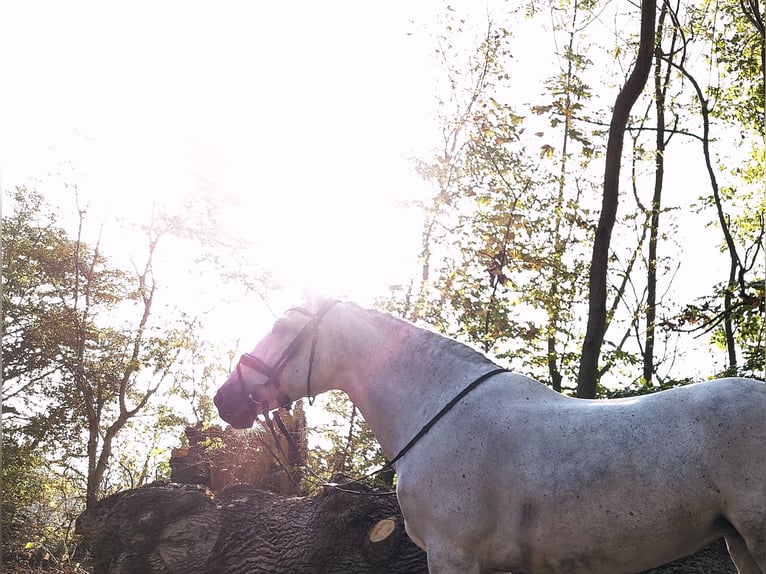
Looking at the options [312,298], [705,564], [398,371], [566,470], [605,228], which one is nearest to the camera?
[566,470]

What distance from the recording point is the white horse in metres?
2.90

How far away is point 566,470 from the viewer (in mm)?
3076

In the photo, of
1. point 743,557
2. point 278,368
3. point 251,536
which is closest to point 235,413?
point 278,368

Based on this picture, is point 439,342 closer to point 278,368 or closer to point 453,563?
point 278,368

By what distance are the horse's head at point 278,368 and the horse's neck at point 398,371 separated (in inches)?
8.3

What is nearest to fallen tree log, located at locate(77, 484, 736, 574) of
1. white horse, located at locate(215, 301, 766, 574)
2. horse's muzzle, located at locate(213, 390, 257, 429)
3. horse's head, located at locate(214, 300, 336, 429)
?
horse's muzzle, located at locate(213, 390, 257, 429)

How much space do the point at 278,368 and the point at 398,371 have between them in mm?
773

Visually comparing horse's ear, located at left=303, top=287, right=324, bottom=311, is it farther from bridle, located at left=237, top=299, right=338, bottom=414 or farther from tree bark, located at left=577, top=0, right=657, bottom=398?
tree bark, located at left=577, top=0, right=657, bottom=398

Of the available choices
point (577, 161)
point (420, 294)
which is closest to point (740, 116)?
point (577, 161)

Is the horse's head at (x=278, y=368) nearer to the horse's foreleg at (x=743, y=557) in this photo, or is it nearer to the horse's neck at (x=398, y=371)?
the horse's neck at (x=398, y=371)

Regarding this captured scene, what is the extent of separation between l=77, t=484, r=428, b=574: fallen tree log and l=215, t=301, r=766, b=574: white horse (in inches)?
96.0

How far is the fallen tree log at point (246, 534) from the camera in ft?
19.0

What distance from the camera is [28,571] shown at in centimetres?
1267

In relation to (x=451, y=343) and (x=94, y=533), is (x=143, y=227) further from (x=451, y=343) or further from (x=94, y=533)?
(x=451, y=343)
